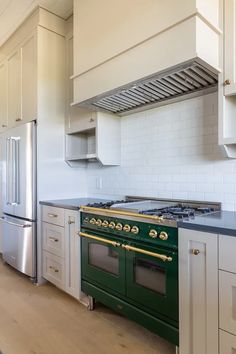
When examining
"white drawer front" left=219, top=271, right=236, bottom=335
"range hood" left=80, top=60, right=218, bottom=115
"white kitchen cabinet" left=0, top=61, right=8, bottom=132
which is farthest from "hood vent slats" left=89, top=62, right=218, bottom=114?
"white kitchen cabinet" left=0, top=61, right=8, bottom=132

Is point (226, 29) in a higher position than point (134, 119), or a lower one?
higher

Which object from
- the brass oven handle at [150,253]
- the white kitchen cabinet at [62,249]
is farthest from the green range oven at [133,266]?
the white kitchen cabinet at [62,249]

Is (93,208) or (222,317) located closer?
(222,317)

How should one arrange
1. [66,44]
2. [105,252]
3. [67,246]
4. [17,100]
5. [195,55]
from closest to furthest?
[195,55] < [105,252] < [67,246] < [66,44] < [17,100]

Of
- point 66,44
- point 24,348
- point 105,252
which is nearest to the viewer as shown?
point 24,348

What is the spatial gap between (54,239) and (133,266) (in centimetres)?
109

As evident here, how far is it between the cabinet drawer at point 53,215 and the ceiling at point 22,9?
211 cm

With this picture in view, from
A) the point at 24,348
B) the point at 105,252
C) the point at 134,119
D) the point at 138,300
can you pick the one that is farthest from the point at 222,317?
the point at 134,119

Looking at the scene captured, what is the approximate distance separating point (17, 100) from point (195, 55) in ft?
7.85

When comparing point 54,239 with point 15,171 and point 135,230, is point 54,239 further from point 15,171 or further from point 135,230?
point 135,230

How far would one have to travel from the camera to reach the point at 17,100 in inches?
124

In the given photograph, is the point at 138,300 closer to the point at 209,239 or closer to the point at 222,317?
the point at 222,317

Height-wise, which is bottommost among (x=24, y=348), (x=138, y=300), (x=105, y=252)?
(x=24, y=348)

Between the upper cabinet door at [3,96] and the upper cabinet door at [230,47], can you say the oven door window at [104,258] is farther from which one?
the upper cabinet door at [3,96]
